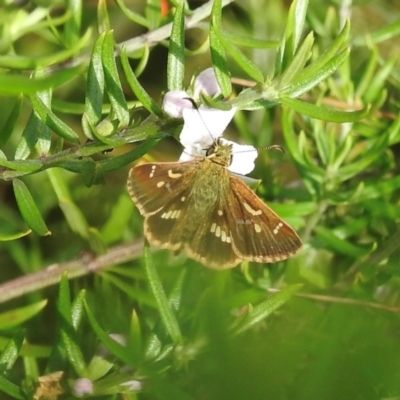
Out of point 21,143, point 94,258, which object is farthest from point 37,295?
point 21,143

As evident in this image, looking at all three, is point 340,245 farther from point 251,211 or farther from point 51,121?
point 51,121

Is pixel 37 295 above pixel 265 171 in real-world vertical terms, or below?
below

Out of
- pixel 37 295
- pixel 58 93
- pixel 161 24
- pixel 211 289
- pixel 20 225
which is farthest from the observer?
pixel 58 93

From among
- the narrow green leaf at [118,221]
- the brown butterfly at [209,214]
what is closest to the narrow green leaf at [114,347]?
the brown butterfly at [209,214]

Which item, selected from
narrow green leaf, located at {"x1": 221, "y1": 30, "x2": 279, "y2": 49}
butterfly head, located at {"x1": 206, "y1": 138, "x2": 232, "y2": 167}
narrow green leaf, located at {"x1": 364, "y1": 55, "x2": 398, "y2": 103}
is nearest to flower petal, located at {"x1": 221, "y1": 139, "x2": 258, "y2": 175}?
butterfly head, located at {"x1": 206, "y1": 138, "x2": 232, "y2": 167}

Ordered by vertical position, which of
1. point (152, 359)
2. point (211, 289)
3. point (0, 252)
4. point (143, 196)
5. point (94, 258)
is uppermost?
point (211, 289)

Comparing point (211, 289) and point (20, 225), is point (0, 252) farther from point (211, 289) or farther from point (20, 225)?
point (211, 289)

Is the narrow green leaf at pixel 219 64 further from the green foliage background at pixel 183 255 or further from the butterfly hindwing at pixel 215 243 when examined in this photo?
the butterfly hindwing at pixel 215 243
